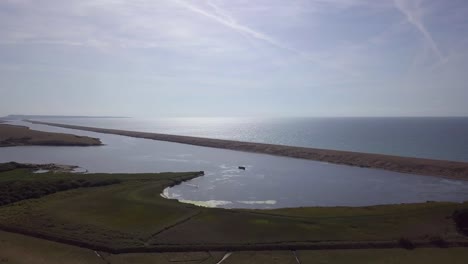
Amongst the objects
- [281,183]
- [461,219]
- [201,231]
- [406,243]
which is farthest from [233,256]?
[281,183]

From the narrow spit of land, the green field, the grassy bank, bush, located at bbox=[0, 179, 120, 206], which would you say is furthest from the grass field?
the narrow spit of land

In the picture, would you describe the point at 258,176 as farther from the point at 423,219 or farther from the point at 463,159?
the point at 463,159

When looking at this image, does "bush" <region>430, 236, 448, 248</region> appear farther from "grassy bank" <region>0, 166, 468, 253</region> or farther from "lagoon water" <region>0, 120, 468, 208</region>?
"lagoon water" <region>0, 120, 468, 208</region>

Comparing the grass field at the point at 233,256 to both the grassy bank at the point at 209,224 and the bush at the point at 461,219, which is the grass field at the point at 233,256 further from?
the bush at the point at 461,219

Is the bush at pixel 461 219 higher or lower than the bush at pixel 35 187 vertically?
higher

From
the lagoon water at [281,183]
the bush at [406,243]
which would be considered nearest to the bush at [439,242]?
the bush at [406,243]

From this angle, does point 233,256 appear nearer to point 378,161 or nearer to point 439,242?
point 439,242

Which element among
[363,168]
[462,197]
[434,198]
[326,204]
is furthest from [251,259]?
[363,168]
